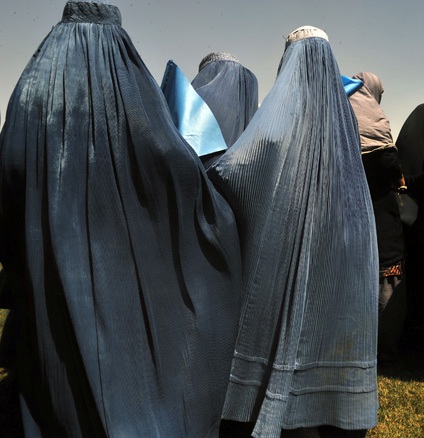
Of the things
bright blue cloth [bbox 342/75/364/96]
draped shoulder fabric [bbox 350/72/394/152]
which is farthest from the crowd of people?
draped shoulder fabric [bbox 350/72/394/152]

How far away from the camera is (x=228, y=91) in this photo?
3678 mm

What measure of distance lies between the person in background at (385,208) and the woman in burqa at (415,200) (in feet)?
0.40

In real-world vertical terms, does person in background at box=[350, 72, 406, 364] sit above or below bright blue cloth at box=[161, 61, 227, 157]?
below

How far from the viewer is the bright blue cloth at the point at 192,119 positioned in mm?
2912

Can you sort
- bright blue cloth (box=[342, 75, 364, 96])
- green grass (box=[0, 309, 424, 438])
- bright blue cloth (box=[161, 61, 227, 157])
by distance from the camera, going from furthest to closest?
bright blue cloth (box=[342, 75, 364, 96]) → bright blue cloth (box=[161, 61, 227, 157]) → green grass (box=[0, 309, 424, 438])

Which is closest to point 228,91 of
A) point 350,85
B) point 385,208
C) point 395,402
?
point 350,85

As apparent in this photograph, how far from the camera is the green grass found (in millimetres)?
2709

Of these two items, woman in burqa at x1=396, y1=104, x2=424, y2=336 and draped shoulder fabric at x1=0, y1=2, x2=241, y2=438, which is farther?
woman in burqa at x1=396, y1=104, x2=424, y2=336

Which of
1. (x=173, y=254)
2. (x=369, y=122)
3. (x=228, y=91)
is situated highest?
(x=228, y=91)

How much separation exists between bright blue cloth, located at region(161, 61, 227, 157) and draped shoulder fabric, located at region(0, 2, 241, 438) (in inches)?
30.0

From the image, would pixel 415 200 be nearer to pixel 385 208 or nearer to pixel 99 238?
pixel 385 208

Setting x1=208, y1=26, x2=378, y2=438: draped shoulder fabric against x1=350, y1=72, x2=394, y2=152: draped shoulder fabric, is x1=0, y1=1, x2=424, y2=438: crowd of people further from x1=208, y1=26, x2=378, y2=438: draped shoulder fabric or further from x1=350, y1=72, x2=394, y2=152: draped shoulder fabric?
x1=350, y1=72, x2=394, y2=152: draped shoulder fabric

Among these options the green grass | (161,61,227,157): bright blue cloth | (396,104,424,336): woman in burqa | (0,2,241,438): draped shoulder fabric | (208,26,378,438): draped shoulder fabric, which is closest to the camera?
(0,2,241,438): draped shoulder fabric

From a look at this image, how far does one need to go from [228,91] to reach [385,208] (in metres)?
1.20
